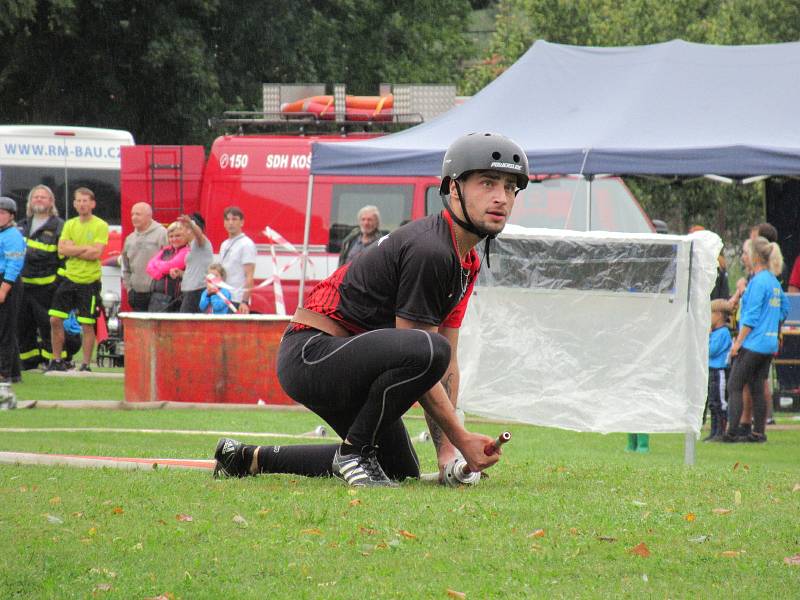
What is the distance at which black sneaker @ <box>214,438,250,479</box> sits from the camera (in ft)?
21.5

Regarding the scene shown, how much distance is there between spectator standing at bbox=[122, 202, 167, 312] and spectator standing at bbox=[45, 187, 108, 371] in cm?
36

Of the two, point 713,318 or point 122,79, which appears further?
point 122,79

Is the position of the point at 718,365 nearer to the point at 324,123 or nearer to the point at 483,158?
the point at 483,158

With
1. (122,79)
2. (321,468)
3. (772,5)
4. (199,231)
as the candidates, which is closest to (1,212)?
(199,231)

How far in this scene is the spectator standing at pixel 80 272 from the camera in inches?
679

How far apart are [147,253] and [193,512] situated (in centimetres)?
1229

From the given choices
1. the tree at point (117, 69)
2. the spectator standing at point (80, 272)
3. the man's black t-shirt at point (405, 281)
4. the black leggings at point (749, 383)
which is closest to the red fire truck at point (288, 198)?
the spectator standing at point (80, 272)

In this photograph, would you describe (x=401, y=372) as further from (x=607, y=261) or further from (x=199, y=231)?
(x=199, y=231)

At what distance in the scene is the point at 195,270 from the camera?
1619 cm

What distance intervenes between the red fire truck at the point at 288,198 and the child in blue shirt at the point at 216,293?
2187 millimetres

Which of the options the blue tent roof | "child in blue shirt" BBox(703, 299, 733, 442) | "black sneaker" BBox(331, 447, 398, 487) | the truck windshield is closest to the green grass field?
"black sneaker" BBox(331, 447, 398, 487)

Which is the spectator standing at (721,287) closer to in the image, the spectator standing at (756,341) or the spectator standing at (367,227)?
the spectator standing at (756,341)

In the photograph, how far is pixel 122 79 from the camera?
33.3 m

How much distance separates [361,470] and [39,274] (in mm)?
12703
